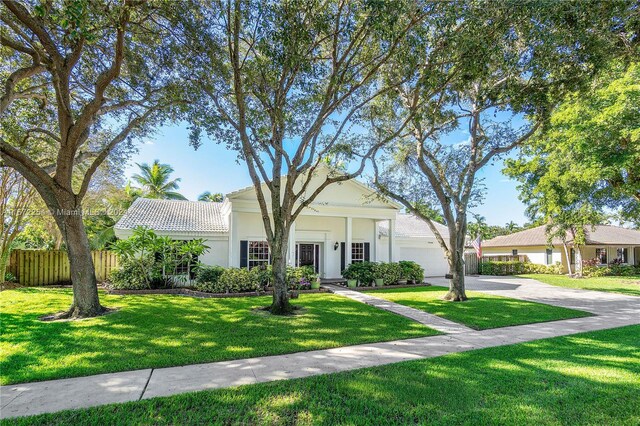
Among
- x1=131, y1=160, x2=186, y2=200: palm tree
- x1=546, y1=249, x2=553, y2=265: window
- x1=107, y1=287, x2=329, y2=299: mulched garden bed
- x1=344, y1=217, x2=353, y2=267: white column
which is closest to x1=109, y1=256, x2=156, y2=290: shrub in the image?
x1=107, y1=287, x2=329, y2=299: mulched garden bed

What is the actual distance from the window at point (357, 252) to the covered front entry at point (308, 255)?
2.14 metres

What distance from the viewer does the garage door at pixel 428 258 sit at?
822 inches

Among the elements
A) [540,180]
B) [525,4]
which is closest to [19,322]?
[525,4]

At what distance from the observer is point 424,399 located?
3.74 meters

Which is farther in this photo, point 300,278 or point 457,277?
point 300,278

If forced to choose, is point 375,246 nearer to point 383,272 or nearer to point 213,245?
point 383,272

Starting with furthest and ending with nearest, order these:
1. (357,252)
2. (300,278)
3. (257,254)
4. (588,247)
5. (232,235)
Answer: (588,247) → (357,252) → (257,254) → (232,235) → (300,278)

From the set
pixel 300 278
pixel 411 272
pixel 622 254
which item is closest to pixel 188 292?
pixel 300 278

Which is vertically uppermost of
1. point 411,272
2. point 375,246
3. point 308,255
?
point 375,246

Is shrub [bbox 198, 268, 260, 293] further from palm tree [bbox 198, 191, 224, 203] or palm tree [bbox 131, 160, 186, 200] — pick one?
palm tree [bbox 198, 191, 224, 203]

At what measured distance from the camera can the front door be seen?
17750 millimetres

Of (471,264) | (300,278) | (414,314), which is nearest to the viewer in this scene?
(414,314)

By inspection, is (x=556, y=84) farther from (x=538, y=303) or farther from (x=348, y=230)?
(x=348, y=230)

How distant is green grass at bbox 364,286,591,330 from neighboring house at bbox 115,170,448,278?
5097 millimetres
